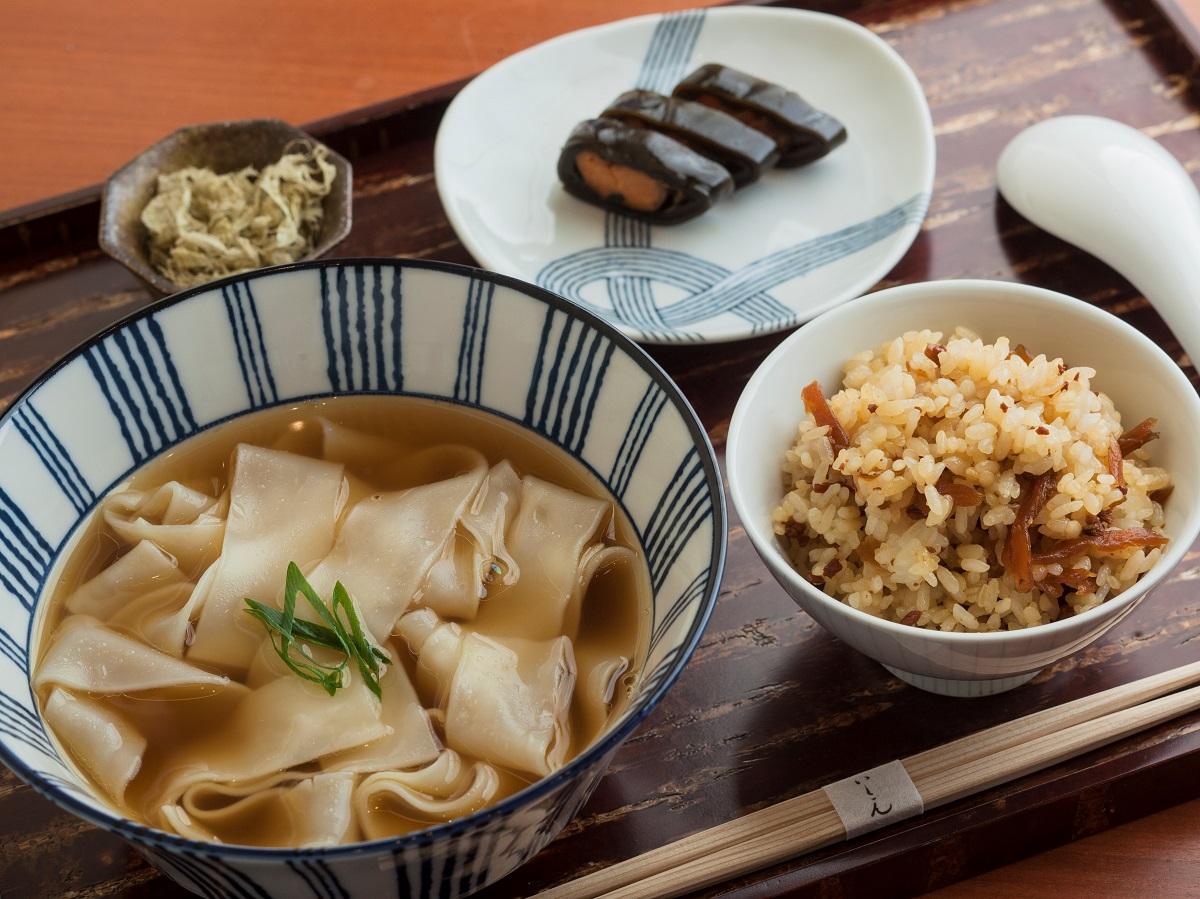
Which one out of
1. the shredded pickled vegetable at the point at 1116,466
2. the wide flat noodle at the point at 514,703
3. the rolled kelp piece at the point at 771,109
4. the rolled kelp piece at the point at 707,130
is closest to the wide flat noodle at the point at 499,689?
the wide flat noodle at the point at 514,703

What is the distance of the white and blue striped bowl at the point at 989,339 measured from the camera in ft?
4.60

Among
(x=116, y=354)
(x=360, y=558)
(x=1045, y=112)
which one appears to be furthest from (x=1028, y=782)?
(x=1045, y=112)

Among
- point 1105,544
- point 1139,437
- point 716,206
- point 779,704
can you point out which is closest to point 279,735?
point 779,704

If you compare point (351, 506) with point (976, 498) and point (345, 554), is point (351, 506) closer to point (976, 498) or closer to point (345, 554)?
point (345, 554)

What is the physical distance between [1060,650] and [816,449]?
388 millimetres

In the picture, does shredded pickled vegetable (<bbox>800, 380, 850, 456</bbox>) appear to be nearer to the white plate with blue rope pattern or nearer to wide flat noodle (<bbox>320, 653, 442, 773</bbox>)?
the white plate with blue rope pattern

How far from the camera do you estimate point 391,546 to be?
1629mm

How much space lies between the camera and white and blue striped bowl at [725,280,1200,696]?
140 centimetres

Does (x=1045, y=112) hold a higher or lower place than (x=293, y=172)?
lower

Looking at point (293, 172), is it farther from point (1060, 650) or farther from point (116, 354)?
point (1060, 650)

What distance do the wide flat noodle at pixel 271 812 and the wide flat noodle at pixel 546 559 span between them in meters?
0.29

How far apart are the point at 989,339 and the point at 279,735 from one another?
1089 millimetres

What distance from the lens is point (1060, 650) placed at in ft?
4.67

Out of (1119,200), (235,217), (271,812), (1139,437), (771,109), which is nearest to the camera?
(271,812)
